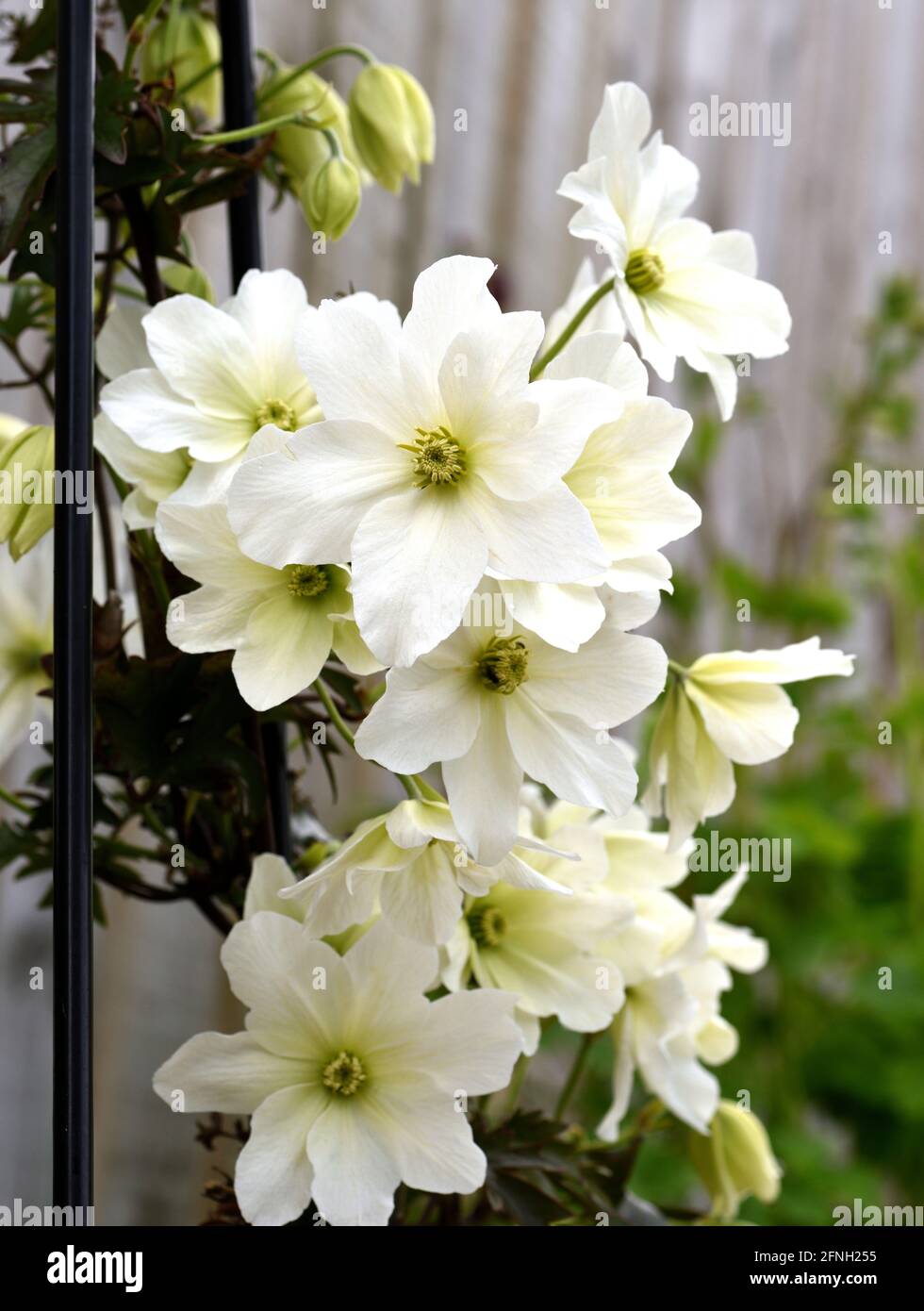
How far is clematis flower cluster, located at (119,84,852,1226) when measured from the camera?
314 millimetres

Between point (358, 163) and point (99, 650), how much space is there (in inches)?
8.2

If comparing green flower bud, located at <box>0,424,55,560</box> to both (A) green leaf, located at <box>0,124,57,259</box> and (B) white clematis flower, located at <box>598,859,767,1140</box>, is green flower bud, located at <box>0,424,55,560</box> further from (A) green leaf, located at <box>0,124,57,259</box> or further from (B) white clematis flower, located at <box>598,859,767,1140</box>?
(B) white clematis flower, located at <box>598,859,767,1140</box>

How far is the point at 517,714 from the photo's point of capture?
34 cm

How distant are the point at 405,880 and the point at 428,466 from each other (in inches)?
4.1

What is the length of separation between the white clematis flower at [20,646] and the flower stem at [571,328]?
18cm

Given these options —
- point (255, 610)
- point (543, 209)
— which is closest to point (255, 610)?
point (255, 610)

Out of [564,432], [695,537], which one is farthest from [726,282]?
[695,537]

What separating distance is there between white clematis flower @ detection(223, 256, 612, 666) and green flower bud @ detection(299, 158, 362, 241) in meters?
0.10

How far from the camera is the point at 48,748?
43 cm

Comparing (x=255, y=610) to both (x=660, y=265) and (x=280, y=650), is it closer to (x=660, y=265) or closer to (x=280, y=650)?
(x=280, y=650)

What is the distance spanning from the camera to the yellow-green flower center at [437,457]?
33 centimetres

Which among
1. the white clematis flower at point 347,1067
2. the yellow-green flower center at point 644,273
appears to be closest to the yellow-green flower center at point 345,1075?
the white clematis flower at point 347,1067

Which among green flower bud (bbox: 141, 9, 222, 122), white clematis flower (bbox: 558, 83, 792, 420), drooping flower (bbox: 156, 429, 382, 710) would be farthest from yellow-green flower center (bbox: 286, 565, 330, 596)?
green flower bud (bbox: 141, 9, 222, 122)

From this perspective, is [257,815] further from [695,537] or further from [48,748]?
[695,537]
